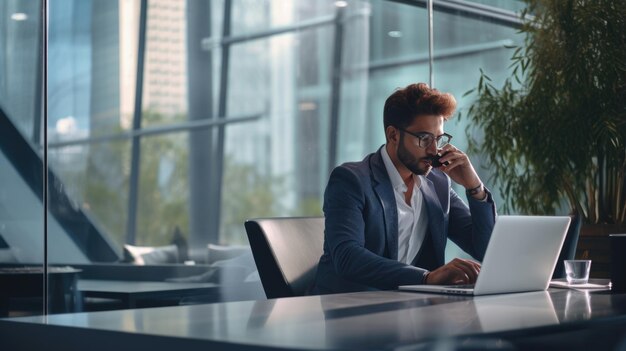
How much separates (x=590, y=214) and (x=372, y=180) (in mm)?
2431

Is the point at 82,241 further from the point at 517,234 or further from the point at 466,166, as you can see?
the point at 517,234

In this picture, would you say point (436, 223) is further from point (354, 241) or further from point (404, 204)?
point (354, 241)

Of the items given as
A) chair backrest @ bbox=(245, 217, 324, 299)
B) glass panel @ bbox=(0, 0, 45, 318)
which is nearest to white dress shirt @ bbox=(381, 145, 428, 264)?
chair backrest @ bbox=(245, 217, 324, 299)

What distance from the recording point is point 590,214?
504 centimetres

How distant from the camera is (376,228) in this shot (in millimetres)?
2969

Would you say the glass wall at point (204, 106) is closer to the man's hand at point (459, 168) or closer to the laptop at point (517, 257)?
the man's hand at point (459, 168)

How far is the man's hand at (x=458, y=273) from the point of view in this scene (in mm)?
2539

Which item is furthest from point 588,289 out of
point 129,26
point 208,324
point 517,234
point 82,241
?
point 129,26

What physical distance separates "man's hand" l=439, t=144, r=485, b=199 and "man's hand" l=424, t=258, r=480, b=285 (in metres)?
0.57

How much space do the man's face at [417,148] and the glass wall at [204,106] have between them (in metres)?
1.24

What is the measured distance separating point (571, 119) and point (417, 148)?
2.07 meters

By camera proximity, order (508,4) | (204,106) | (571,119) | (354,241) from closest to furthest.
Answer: (354,241) → (204,106) → (571,119) → (508,4)

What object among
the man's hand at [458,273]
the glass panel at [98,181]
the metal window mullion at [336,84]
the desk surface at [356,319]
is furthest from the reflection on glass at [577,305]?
the metal window mullion at [336,84]

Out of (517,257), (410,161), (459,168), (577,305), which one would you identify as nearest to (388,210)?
(410,161)
